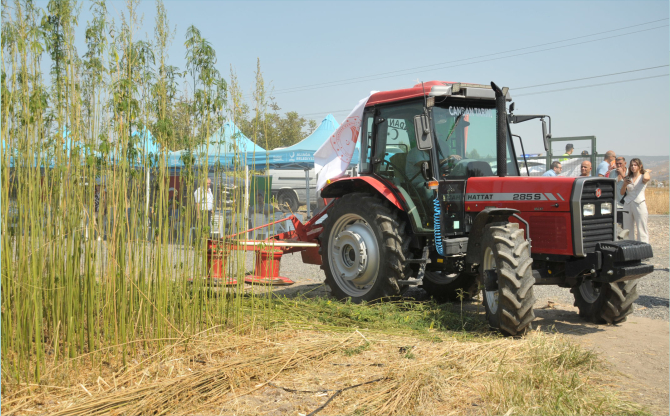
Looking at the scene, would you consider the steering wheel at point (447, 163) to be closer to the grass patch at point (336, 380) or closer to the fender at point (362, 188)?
the fender at point (362, 188)

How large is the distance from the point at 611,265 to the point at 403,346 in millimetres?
1784

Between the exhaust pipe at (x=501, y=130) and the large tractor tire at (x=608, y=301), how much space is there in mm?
1266

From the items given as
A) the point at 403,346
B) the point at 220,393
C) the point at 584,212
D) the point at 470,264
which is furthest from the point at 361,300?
the point at 220,393

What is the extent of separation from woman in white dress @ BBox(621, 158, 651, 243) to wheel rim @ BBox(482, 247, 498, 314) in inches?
143

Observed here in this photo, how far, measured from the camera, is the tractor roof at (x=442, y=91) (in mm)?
4859

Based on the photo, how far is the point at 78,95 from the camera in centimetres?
338

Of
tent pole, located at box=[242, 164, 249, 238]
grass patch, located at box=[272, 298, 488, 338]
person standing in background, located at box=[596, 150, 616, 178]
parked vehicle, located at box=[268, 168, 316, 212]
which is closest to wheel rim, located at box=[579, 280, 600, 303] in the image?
grass patch, located at box=[272, 298, 488, 338]

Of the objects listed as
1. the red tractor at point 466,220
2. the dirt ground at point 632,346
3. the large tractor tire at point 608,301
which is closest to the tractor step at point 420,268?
the red tractor at point 466,220

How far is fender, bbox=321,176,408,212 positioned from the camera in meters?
5.21

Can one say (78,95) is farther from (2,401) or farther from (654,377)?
(654,377)

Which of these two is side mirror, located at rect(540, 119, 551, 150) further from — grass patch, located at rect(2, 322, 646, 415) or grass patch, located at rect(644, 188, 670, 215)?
grass patch, located at rect(644, 188, 670, 215)

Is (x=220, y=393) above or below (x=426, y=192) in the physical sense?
below

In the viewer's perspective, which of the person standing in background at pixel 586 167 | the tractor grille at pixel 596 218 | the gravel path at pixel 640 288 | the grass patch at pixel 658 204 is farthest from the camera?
the grass patch at pixel 658 204

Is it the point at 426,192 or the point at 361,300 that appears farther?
the point at 361,300
